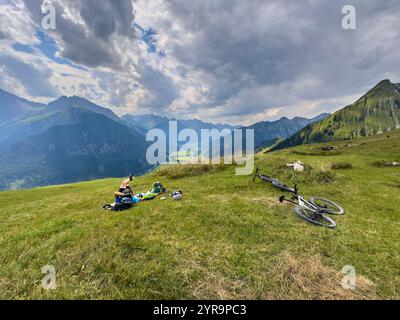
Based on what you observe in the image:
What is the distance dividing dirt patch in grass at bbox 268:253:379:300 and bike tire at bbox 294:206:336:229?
4.10 metres

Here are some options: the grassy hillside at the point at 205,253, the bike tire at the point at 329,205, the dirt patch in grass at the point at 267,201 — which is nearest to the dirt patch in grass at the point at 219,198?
the grassy hillside at the point at 205,253

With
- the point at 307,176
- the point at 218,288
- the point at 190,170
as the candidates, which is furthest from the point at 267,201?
the point at 190,170

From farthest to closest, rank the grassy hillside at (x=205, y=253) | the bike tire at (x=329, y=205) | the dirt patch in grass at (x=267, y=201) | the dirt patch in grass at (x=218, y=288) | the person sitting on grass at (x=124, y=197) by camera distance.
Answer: the dirt patch in grass at (x=267, y=201)
the person sitting on grass at (x=124, y=197)
the bike tire at (x=329, y=205)
the grassy hillside at (x=205, y=253)
the dirt patch in grass at (x=218, y=288)

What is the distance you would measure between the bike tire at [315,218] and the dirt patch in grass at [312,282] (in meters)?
4.10

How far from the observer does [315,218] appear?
1234 cm

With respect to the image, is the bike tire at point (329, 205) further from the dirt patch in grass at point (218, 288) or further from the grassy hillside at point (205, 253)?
the dirt patch in grass at point (218, 288)

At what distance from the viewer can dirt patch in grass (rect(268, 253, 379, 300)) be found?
6.32 metres

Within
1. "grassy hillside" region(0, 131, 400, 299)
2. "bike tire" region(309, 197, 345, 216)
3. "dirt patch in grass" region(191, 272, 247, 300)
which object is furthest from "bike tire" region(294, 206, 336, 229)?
"dirt patch in grass" region(191, 272, 247, 300)

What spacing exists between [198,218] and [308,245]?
19.6ft

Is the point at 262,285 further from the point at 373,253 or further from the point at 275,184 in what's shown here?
the point at 275,184

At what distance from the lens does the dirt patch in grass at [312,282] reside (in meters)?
6.32

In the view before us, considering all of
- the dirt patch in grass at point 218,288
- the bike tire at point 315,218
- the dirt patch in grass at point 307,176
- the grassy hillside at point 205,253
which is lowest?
the dirt patch in grass at point 218,288

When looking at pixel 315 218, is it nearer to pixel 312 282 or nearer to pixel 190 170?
pixel 312 282
